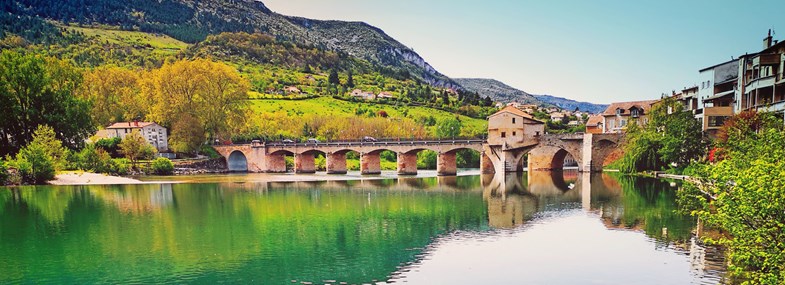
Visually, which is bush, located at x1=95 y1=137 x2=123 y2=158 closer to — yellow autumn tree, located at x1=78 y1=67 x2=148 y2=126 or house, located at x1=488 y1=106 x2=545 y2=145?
yellow autumn tree, located at x1=78 y1=67 x2=148 y2=126

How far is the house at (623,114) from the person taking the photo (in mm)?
A: 68750

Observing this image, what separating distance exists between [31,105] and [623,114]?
7175 centimetres

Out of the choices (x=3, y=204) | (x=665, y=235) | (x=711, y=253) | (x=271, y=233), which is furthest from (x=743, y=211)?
(x=3, y=204)

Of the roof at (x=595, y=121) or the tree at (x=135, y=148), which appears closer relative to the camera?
the tree at (x=135, y=148)

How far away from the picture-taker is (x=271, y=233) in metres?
24.8

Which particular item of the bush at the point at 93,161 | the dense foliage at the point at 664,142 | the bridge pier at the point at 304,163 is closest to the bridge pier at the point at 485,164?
the dense foliage at the point at 664,142

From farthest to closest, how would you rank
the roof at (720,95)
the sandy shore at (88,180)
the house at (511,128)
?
the house at (511,128), the sandy shore at (88,180), the roof at (720,95)

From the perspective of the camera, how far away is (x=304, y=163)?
234 ft

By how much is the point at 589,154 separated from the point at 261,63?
119m

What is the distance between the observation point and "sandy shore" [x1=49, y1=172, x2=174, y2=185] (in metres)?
51.3

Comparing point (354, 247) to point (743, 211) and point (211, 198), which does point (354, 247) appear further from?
point (211, 198)

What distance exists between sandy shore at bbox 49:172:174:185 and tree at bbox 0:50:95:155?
21.6 feet

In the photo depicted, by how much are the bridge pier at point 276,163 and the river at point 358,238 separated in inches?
1219

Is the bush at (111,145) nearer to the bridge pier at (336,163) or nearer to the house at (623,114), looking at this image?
the bridge pier at (336,163)
